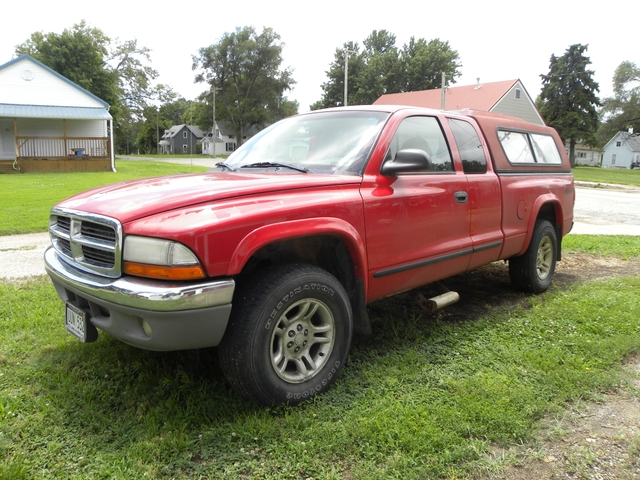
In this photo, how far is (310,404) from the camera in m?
2.85

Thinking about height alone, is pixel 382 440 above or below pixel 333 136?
below

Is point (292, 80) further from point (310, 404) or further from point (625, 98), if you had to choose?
point (310, 404)

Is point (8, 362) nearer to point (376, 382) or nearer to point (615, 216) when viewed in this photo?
point (376, 382)

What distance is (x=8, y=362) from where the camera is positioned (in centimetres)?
326

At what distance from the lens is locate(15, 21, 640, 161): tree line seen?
48.0 m

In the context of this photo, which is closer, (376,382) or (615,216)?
(376,382)

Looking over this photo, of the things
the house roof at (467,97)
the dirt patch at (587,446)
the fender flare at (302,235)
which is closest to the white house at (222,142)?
the house roof at (467,97)

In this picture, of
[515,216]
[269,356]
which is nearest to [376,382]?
[269,356]

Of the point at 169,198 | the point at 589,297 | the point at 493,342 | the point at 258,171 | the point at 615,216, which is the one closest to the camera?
the point at 169,198

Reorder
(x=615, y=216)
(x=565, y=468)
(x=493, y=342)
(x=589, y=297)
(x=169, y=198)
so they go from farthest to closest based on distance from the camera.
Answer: (x=615, y=216) < (x=589, y=297) < (x=493, y=342) < (x=169, y=198) < (x=565, y=468)

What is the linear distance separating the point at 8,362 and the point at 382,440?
2527mm

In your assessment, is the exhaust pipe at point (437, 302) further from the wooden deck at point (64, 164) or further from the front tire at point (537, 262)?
the wooden deck at point (64, 164)

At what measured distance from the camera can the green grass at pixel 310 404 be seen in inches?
92.6

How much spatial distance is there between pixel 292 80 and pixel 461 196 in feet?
202
